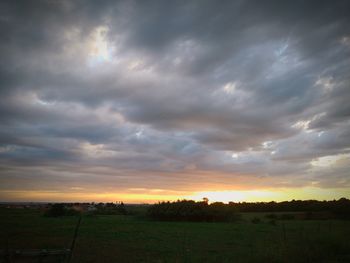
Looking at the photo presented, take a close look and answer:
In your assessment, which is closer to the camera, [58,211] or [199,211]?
[199,211]

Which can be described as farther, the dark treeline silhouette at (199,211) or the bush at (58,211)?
the bush at (58,211)

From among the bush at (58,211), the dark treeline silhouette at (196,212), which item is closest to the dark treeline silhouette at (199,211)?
the dark treeline silhouette at (196,212)

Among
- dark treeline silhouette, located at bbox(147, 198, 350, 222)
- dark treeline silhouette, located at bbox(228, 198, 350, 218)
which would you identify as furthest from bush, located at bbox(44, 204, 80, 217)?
dark treeline silhouette, located at bbox(228, 198, 350, 218)

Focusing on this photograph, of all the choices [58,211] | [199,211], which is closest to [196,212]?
[199,211]

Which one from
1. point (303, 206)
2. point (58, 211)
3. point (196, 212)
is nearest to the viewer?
point (196, 212)

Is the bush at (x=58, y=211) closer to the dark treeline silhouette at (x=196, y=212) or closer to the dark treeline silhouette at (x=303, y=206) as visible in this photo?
the dark treeline silhouette at (x=196, y=212)

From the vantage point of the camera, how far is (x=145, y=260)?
1725 centimetres

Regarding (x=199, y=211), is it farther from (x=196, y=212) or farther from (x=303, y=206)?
(x=303, y=206)

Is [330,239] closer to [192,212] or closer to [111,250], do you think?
[111,250]

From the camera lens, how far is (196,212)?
7138cm

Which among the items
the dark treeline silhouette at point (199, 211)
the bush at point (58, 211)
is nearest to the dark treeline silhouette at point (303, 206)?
the dark treeline silhouette at point (199, 211)

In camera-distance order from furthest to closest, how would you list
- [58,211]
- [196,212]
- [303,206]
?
1. [303,206]
2. [58,211]
3. [196,212]

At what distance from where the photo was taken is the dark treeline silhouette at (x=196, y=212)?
71.4 m

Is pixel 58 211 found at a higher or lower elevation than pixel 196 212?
lower
